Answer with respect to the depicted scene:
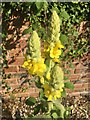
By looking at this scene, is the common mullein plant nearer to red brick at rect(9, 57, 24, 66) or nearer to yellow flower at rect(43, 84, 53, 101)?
yellow flower at rect(43, 84, 53, 101)

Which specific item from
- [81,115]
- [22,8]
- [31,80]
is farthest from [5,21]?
[81,115]

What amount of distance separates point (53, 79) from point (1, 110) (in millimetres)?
1717

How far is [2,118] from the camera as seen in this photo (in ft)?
13.3

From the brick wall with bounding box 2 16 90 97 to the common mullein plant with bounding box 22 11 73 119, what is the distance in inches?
58.3

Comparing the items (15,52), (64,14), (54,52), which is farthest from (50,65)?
(15,52)

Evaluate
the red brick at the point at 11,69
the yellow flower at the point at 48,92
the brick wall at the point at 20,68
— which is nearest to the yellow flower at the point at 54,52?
the yellow flower at the point at 48,92

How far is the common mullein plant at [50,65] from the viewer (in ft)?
8.29

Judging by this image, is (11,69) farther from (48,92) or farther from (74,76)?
(48,92)

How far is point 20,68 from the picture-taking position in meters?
4.39

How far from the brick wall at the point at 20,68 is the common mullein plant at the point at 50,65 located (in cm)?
148

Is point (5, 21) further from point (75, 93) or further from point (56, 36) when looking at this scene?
point (56, 36)

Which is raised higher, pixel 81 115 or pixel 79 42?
pixel 79 42

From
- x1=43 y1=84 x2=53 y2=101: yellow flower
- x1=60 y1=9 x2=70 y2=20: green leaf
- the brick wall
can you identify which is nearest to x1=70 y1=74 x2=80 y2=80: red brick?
the brick wall

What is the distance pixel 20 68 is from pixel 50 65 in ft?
5.58
